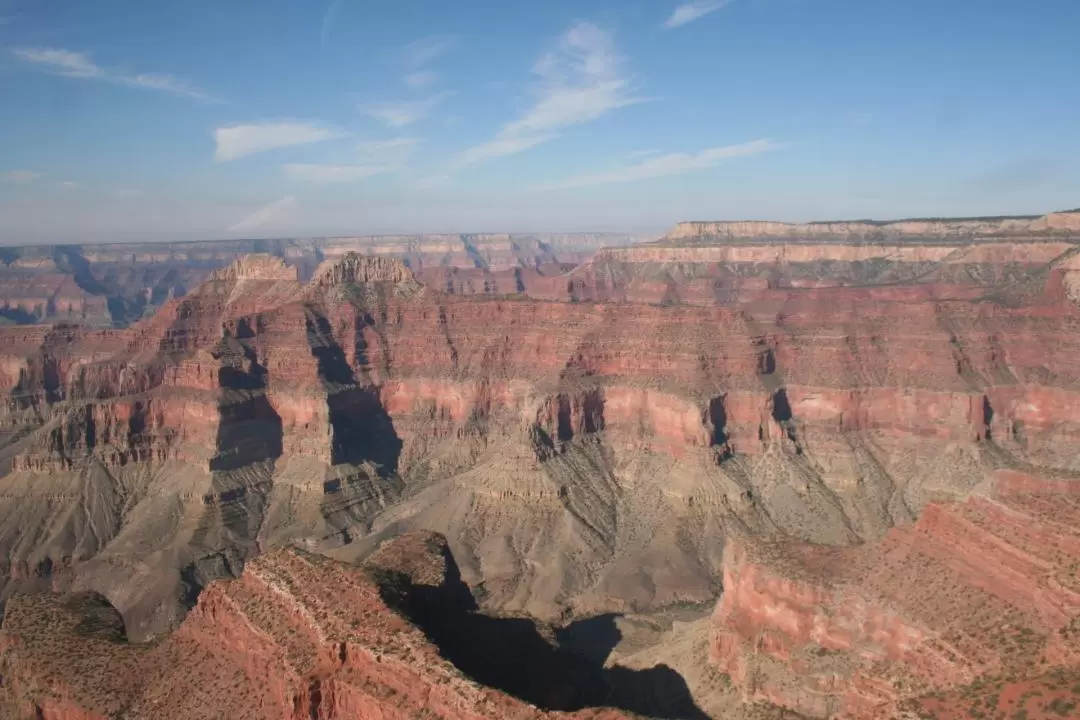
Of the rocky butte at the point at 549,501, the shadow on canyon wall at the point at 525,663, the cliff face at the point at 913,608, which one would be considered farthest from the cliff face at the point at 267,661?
the cliff face at the point at 913,608

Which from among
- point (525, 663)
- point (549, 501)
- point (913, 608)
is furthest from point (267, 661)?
point (549, 501)

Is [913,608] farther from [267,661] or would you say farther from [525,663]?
[267,661]

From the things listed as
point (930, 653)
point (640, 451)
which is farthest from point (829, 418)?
point (930, 653)

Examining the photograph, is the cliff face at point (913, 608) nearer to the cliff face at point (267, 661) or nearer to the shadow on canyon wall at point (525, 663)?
the shadow on canyon wall at point (525, 663)

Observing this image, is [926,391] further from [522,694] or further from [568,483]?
[522,694]

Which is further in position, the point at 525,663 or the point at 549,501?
the point at 549,501
